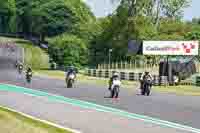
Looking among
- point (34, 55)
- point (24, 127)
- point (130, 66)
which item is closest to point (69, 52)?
point (130, 66)

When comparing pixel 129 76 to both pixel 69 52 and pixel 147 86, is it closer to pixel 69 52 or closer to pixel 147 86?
pixel 147 86

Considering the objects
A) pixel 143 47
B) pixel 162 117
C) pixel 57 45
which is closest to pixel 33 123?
pixel 162 117

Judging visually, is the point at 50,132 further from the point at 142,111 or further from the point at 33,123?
the point at 142,111

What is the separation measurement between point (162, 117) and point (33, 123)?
5.29 meters

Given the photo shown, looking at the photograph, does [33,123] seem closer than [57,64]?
Yes

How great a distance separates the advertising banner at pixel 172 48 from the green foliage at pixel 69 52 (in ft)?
112

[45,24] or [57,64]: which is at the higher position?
[45,24]

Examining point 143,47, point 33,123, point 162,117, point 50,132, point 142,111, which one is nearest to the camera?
point 50,132

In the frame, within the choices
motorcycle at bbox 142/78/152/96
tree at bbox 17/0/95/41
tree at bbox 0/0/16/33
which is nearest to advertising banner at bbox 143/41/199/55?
motorcycle at bbox 142/78/152/96

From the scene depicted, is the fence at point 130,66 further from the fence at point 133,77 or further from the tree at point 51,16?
the tree at point 51,16

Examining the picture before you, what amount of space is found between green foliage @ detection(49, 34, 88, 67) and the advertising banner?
Answer: 34.1 meters

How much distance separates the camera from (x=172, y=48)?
176 feet

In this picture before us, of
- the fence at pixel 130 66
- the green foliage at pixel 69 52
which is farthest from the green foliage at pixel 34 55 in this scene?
the fence at pixel 130 66

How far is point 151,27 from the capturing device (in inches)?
3381
